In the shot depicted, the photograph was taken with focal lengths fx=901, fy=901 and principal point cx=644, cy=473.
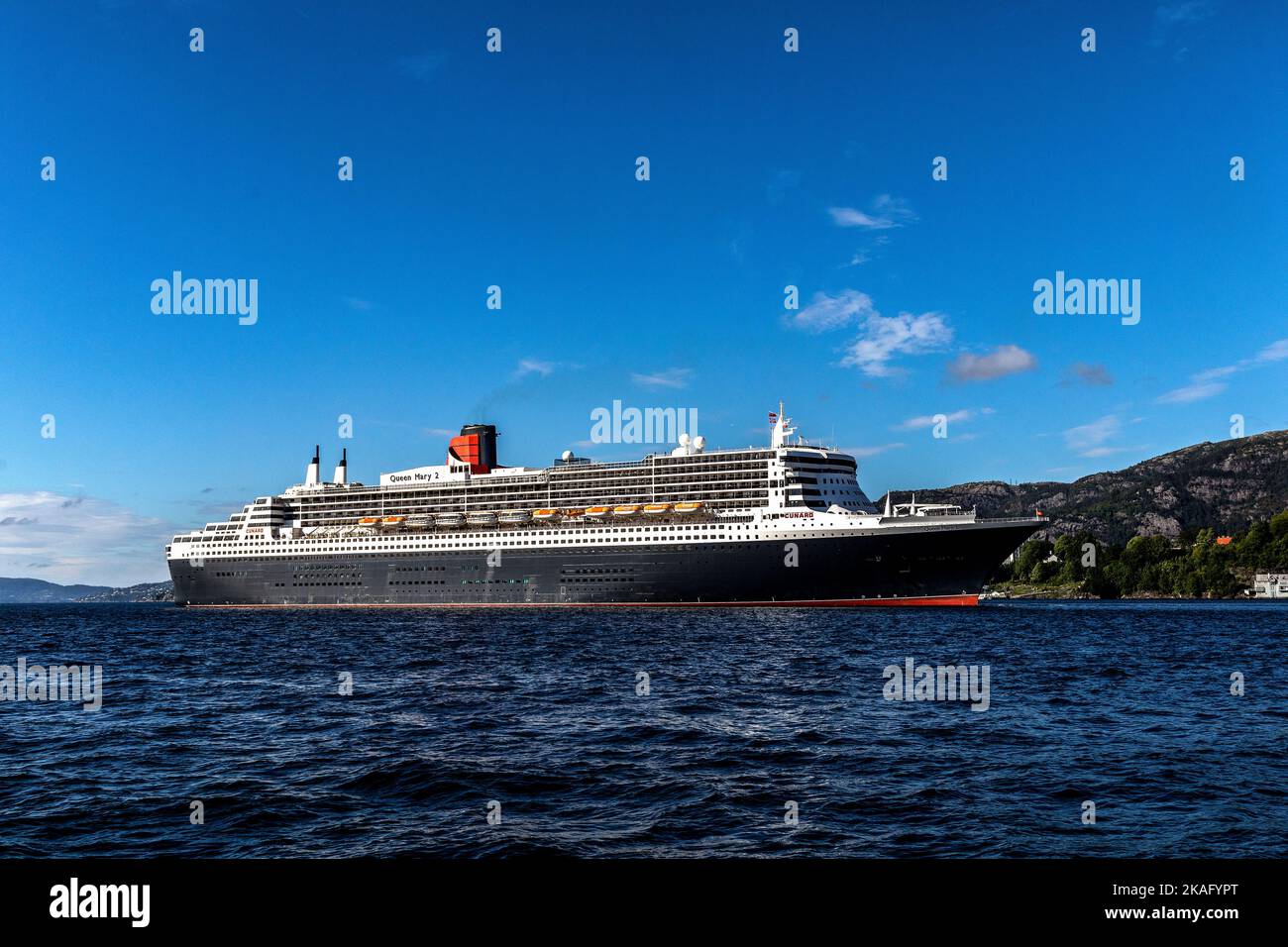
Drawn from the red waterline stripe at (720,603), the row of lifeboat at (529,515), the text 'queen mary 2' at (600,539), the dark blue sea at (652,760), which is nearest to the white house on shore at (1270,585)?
the red waterline stripe at (720,603)

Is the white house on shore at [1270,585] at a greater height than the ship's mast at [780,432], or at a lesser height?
lesser

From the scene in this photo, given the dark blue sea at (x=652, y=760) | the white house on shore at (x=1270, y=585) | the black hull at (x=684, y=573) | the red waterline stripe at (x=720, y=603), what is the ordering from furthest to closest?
the white house on shore at (x=1270, y=585) → the red waterline stripe at (x=720, y=603) → the black hull at (x=684, y=573) → the dark blue sea at (x=652, y=760)

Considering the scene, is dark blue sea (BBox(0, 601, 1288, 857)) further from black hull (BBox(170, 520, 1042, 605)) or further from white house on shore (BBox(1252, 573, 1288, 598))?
white house on shore (BBox(1252, 573, 1288, 598))

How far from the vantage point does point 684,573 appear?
78.8 metres

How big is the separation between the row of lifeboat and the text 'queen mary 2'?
19 centimetres

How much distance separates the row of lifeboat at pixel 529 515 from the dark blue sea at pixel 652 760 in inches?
1863

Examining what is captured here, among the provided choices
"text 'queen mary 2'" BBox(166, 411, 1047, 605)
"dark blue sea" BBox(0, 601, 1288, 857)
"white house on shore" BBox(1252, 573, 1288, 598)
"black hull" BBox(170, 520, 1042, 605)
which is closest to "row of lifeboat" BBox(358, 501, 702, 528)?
"text 'queen mary 2'" BBox(166, 411, 1047, 605)

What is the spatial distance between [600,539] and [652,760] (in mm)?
65994

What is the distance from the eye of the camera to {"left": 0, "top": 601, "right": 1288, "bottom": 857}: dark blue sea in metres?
13.3

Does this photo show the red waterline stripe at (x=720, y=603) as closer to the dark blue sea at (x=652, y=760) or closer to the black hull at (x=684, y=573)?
the black hull at (x=684, y=573)

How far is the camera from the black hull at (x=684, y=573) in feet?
239

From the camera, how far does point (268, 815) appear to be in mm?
14586
